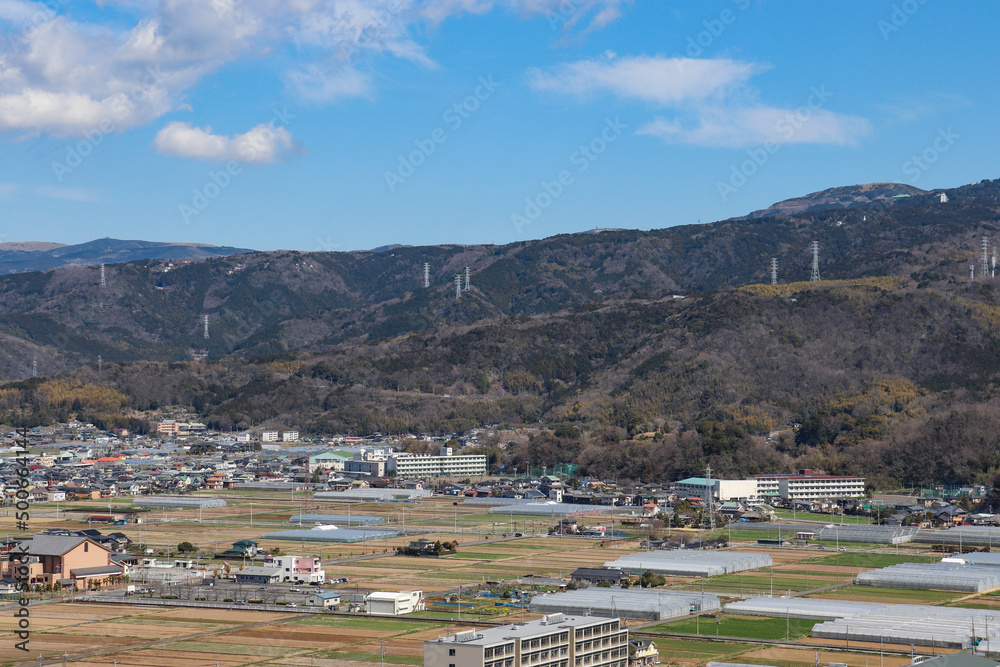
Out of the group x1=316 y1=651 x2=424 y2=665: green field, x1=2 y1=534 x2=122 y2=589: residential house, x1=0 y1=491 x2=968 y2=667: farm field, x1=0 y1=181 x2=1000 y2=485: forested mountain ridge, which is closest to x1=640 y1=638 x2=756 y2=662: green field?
x1=0 y1=491 x2=968 y2=667: farm field

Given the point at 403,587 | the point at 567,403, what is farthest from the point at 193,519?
the point at 567,403

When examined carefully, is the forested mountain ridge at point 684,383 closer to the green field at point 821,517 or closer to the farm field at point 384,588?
the green field at point 821,517

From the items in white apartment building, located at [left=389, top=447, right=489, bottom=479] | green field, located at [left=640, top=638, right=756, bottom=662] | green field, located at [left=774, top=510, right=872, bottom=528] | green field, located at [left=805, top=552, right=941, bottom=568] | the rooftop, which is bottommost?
green field, located at [left=640, top=638, right=756, bottom=662]

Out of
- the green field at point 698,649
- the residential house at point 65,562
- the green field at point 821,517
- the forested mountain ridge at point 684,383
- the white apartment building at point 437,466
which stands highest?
the forested mountain ridge at point 684,383

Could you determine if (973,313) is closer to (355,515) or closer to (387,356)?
(387,356)

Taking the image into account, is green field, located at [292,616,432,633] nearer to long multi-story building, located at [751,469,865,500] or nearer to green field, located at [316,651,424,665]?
green field, located at [316,651,424,665]

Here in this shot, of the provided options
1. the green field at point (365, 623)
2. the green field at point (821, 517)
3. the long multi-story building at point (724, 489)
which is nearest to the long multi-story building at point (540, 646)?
the green field at point (365, 623)
